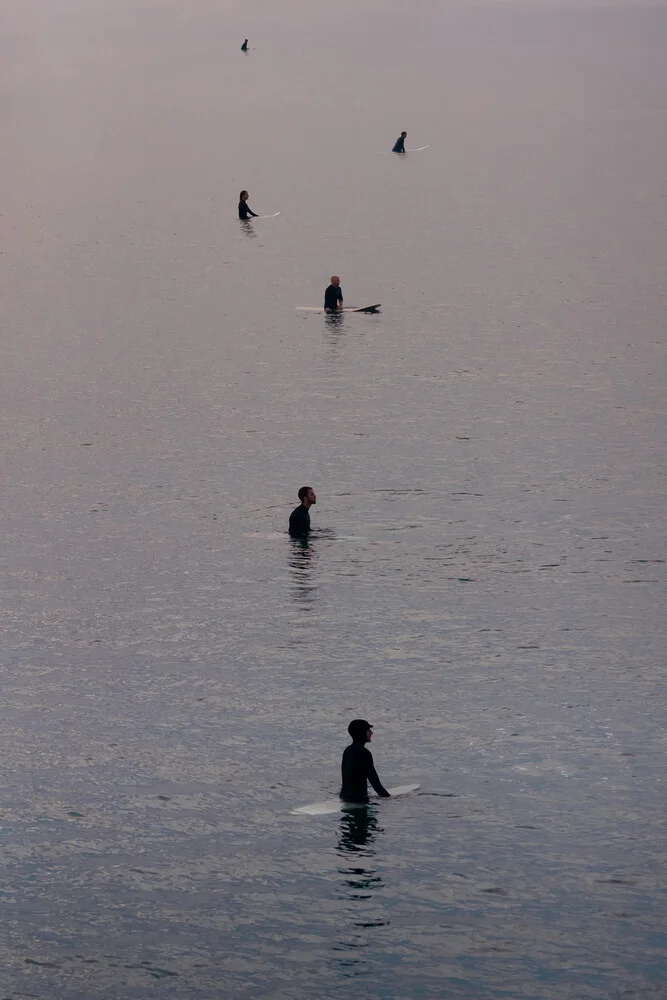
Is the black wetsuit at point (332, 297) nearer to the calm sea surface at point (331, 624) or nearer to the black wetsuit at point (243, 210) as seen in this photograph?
the calm sea surface at point (331, 624)

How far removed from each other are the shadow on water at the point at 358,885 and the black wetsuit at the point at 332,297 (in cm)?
4812

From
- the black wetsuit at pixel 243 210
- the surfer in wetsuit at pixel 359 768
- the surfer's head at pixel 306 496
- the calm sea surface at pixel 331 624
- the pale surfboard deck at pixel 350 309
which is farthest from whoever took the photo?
the black wetsuit at pixel 243 210

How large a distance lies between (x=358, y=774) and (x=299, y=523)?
53.0 feet

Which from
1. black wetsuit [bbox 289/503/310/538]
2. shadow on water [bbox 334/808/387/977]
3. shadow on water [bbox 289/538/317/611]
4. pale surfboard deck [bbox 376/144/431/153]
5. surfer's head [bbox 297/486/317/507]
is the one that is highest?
pale surfboard deck [bbox 376/144/431/153]

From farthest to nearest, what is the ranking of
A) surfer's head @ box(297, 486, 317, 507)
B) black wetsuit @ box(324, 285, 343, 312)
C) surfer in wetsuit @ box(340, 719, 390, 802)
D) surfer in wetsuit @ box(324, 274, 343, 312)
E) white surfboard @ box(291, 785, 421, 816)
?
black wetsuit @ box(324, 285, 343, 312)
surfer in wetsuit @ box(324, 274, 343, 312)
surfer's head @ box(297, 486, 317, 507)
white surfboard @ box(291, 785, 421, 816)
surfer in wetsuit @ box(340, 719, 390, 802)

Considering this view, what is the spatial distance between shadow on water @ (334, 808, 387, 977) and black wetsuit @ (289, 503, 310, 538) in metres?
15.9

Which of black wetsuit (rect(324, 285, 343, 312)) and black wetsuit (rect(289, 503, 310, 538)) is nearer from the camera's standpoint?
black wetsuit (rect(289, 503, 310, 538))

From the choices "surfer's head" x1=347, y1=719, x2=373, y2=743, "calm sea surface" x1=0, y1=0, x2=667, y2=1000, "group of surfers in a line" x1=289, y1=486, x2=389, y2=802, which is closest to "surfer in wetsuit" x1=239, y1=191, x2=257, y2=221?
"calm sea surface" x1=0, y1=0, x2=667, y2=1000

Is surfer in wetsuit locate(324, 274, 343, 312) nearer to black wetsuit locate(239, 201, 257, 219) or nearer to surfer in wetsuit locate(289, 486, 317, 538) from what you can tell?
black wetsuit locate(239, 201, 257, 219)

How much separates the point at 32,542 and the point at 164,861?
718 inches

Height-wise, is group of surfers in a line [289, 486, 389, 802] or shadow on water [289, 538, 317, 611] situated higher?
shadow on water [289, 538, 317, 611]

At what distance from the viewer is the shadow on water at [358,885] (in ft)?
81.6

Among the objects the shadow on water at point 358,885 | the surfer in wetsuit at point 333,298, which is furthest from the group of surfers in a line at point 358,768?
the surfer in wetsuit at point 333,298

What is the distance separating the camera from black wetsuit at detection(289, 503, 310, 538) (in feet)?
145
